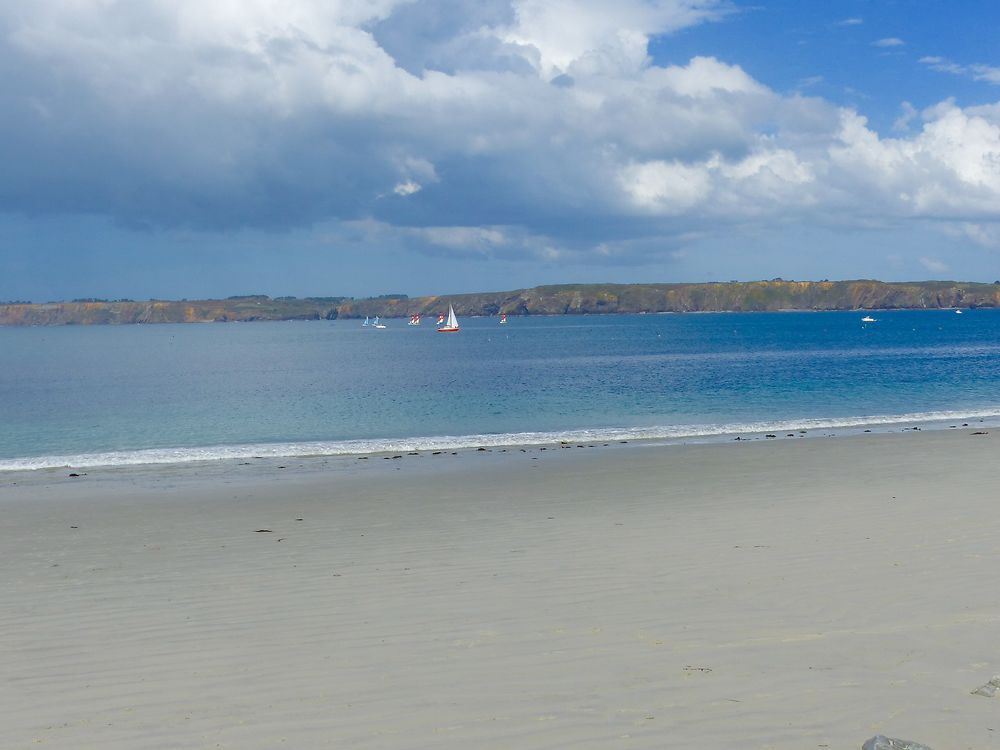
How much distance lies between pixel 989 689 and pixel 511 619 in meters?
3.94

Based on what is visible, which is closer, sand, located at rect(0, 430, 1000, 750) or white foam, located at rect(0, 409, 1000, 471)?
sand, located at rect(0, 430, 1000, 750)

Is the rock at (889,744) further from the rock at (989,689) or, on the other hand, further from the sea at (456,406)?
the sea at (456,406)

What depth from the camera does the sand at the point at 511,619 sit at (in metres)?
5.98

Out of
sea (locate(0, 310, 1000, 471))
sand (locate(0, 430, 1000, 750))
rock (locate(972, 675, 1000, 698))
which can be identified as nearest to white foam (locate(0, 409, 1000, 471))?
sea (locate(0, 310, 1000, 471))

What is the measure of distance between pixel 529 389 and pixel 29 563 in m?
34.1

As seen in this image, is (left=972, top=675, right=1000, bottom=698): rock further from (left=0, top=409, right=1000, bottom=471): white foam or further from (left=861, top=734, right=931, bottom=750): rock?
(left=0, top=409, right=1000, bottom=471): white foam

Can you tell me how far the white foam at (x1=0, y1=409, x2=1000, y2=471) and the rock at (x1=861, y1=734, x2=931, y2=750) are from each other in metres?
A: 19.4

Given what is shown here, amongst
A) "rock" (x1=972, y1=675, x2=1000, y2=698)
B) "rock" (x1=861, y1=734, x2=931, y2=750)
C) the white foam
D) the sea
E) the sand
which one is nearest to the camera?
"rock" (x1=861, y1=734, x2=931, y2=750)

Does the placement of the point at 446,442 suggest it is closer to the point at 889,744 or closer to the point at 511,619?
the point at 511,619

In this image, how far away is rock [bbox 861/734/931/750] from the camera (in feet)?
17.4

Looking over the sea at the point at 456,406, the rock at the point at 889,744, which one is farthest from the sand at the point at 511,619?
the sea at the point at 456,406

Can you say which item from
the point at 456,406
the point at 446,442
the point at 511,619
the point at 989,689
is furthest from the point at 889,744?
the point at 456,406

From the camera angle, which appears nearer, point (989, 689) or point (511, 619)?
point (989, 689)

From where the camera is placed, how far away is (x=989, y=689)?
621 cm
